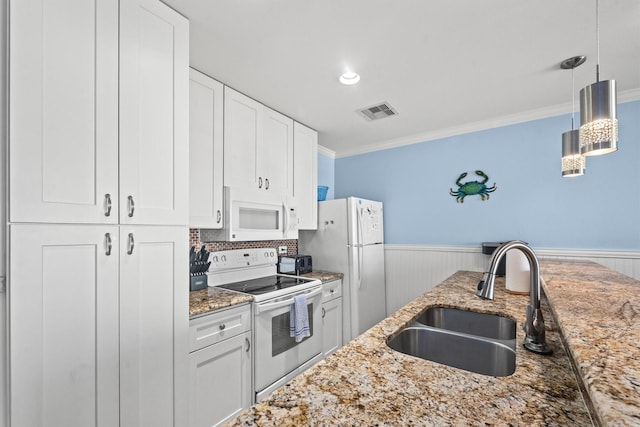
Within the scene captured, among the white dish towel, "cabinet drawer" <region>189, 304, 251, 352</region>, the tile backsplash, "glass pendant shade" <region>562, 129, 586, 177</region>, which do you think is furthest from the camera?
the tile backsplash

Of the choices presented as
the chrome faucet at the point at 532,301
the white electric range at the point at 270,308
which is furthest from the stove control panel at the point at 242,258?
the chrome faucet at the point at 532,301

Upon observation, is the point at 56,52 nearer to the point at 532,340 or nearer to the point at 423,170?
the point at 532,340

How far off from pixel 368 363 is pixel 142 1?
1.84 m

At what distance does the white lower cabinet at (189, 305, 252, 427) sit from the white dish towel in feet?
1.27

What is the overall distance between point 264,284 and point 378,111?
1.90 m

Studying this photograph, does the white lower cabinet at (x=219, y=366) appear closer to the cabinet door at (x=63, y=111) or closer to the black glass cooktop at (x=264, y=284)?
the black glass cooktop at (x=264, y=284)

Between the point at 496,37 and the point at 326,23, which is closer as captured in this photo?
the point at 326,23

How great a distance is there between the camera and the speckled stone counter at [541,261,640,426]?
1.70 feet

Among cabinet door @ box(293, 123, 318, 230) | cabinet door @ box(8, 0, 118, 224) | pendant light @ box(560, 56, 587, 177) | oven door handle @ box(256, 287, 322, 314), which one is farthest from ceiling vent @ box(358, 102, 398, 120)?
cabinet door @ box(8, 0, 118, 224)

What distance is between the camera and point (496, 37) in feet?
5.67

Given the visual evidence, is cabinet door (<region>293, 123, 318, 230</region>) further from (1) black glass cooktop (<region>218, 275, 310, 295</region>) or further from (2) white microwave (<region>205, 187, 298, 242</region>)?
(1) black glass cooktop (<region>218, 275, 310, 295</region>)

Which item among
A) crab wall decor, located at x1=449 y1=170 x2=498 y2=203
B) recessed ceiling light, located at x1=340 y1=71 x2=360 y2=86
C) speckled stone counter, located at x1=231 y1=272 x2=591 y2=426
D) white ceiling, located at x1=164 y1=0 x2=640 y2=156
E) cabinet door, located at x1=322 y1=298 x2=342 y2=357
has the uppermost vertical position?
white ceiling, located at x1=164 y1=0 x2=640 y2=156

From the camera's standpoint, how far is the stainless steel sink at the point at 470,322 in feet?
4.74

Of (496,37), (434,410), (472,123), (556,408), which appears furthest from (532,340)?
(472,123)
